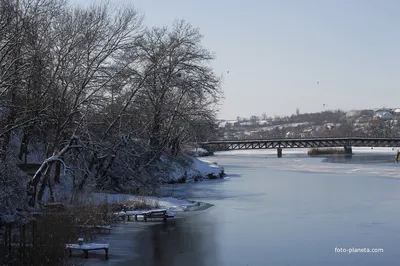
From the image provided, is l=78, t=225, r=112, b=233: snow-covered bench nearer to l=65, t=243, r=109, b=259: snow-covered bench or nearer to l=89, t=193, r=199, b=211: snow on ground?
l=65, t=243, r=109, b=259: snow-covered bench

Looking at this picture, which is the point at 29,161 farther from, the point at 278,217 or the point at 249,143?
the point at 249,143

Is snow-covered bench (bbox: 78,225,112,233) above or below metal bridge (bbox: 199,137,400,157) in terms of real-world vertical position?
below

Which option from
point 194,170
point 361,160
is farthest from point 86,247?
point 361,160

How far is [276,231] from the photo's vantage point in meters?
19.9

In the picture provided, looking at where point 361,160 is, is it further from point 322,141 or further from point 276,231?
point 276,231

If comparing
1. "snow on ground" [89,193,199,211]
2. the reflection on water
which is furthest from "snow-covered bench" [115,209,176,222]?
the reflection on water

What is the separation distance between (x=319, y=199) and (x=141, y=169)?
9887mm

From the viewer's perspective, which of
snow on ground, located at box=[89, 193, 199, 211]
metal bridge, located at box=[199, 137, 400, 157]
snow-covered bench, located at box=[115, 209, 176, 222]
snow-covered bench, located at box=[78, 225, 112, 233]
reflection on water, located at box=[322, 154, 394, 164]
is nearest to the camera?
snow-covered bench, located at box=[78, 225, 112, 233]

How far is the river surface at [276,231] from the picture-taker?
15.6 metres

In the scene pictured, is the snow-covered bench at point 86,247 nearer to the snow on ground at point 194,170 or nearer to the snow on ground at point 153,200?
the snow on ground at point 153,200

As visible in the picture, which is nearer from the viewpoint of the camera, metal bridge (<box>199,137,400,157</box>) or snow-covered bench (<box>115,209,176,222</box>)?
snow-covered bench (<box>115,209,176,222</box>)

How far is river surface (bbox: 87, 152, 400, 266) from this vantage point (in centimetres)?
1565

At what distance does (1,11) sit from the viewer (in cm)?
1883

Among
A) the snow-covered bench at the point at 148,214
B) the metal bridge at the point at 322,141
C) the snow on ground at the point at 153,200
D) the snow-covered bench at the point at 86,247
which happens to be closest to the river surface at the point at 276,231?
the snow-covered bench at the point at 86,247
